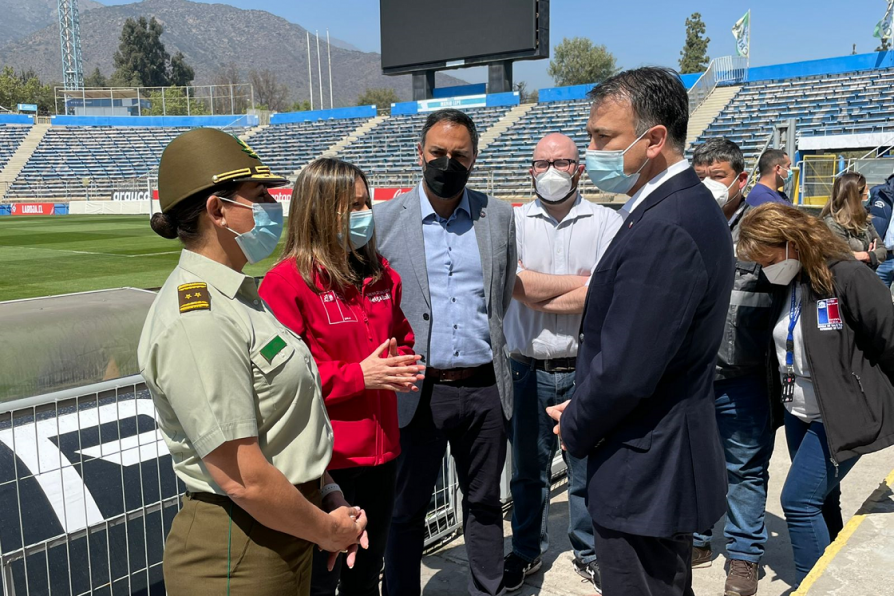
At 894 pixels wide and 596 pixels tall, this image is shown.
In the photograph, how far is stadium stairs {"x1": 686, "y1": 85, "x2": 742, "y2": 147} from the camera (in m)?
29.6

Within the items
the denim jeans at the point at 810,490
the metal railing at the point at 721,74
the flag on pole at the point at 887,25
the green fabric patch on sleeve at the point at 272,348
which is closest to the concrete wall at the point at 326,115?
the metal railing at the point at 721,74

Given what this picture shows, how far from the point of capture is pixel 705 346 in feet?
6.17

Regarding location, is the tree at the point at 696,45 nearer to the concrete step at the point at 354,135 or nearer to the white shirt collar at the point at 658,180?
the concrete step at the point at 354,135

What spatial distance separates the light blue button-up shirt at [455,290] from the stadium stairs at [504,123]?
34.2 m

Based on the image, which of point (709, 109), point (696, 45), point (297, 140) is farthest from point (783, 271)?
point (696, 45)

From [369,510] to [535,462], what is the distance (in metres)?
1.06

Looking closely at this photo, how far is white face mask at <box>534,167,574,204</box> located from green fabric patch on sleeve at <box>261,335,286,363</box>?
1.97 m

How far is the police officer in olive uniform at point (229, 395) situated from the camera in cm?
146

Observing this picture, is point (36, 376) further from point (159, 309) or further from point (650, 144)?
point (650, 144)

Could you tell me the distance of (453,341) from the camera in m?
2.78

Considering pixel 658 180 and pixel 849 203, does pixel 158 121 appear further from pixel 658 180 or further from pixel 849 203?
pixel 658 180

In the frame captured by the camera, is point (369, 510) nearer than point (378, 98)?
Yes

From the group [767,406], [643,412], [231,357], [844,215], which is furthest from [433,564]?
[844,215]

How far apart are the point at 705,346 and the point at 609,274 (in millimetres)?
318
